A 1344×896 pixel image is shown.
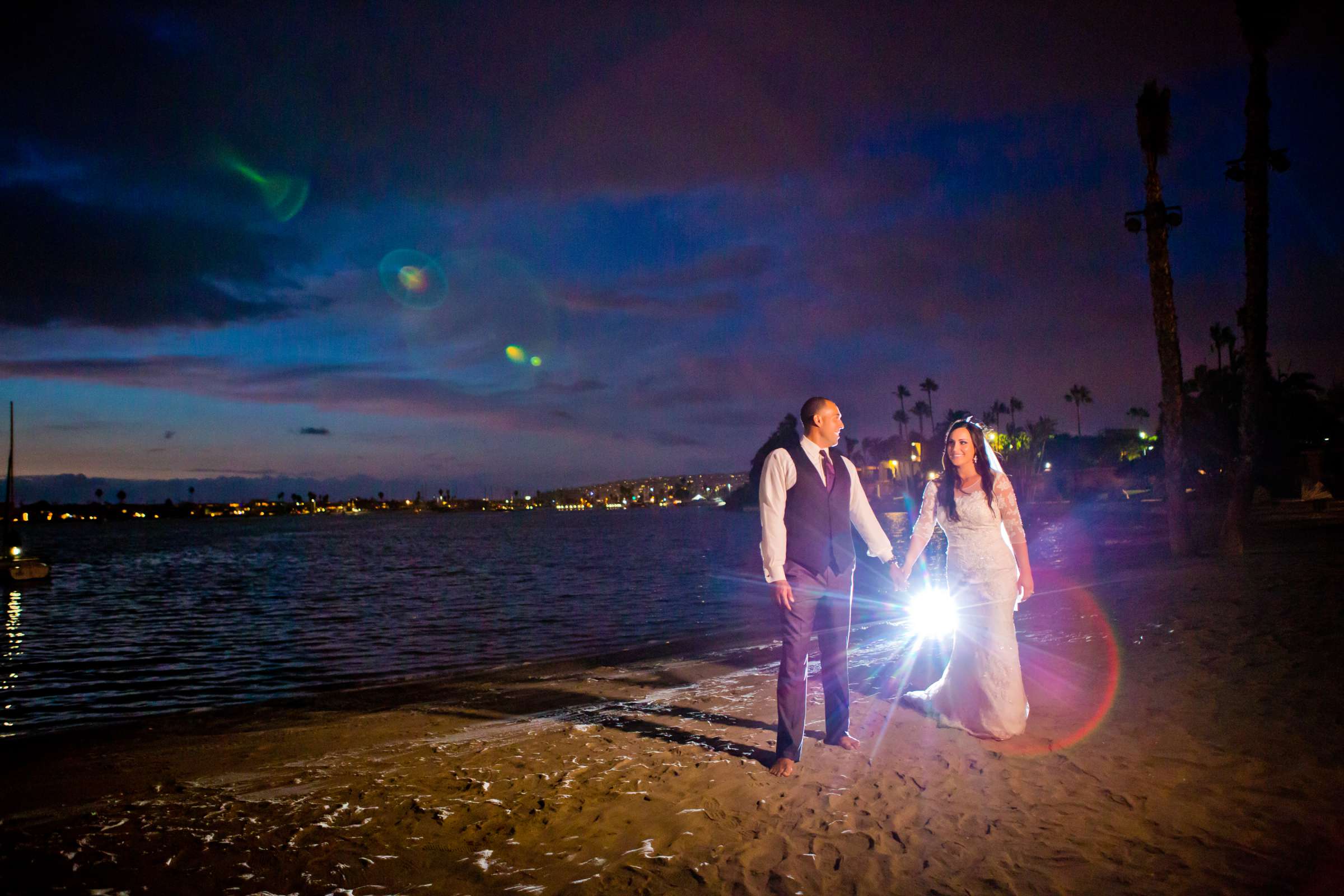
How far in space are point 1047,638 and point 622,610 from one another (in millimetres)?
14049

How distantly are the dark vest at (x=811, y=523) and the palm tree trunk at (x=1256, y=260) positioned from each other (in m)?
16.4

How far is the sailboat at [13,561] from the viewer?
39000 millimetres

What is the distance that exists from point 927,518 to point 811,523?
1399mm

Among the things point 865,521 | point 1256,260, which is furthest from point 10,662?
point 1256,260

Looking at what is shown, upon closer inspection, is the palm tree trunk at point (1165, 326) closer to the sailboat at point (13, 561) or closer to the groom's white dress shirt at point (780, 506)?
the groom's white dress shirt at point (780, 506)

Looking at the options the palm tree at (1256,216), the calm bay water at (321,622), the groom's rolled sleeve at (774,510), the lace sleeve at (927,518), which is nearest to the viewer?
the groom's rolled sleeve at (774,510)

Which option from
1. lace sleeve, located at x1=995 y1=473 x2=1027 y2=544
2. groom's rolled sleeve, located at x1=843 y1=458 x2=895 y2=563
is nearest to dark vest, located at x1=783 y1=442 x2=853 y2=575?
groom's rolled sleeve, located at x1=843 y1=458 x2=895 y2=563

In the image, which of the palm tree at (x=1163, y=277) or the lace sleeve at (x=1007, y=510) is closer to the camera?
the lace sleeve at (x=1007, y=510)

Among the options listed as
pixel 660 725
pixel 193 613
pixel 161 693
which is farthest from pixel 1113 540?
pixel 193 613

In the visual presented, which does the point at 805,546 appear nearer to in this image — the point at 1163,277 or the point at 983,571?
the point at 983,571

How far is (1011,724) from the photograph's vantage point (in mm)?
6207

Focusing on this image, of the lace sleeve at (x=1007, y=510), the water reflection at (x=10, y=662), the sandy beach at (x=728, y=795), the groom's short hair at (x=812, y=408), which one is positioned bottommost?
the water reflection at (x=10, y=662)

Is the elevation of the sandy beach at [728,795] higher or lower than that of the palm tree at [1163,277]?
lower

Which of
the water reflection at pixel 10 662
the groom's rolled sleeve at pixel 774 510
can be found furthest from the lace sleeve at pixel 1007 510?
the water reflection at pixel 10 662
